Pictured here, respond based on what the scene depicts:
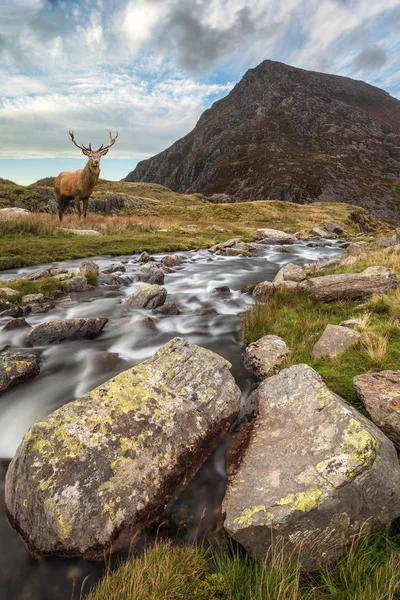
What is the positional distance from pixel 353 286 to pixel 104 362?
25.5 feet

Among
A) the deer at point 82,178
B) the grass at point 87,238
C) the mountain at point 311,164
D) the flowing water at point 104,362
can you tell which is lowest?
the flowing water at point 104,362

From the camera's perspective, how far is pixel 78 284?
1320cm

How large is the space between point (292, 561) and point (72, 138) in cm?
3088

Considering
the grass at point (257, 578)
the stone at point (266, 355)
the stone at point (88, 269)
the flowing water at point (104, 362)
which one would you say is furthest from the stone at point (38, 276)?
the grass at point (257, 578)

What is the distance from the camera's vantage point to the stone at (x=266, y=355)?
6.64 m

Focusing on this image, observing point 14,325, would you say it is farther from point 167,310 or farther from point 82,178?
point 82,178

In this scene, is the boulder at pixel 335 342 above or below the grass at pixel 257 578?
above

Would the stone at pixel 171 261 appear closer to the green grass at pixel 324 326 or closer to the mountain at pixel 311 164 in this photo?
the green grass at pixel 324 326

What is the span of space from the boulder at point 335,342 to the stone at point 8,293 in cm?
1033

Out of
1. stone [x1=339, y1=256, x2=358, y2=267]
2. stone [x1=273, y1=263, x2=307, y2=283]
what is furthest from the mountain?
stone [x1=273, y1=263, x2=307, y2=283]

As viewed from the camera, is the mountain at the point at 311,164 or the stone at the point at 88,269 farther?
the mountain at the point at 311,164

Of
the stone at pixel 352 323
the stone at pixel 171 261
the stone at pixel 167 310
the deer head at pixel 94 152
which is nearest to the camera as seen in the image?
the stone at pixel 352 323

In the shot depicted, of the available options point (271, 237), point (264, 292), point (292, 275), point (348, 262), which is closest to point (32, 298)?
point (264, 292)

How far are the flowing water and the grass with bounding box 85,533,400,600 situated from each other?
25.1 inches
